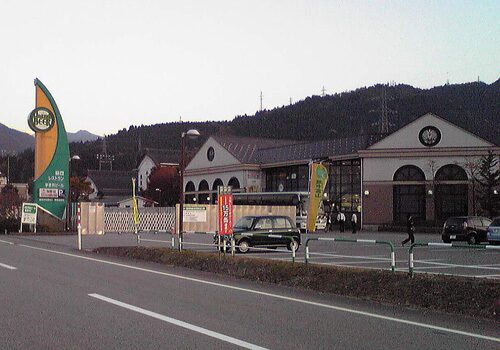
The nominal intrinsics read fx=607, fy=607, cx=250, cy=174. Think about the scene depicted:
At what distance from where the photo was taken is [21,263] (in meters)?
18.7

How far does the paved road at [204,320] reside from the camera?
745cm

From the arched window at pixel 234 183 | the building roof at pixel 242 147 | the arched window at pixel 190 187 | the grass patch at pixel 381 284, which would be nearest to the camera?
the grass patch at pixel 381 284

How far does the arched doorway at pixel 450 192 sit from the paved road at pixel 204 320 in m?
41.4

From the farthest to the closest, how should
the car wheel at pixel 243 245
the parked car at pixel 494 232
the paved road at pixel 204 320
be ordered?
the parked car at pixel 494 232 → the car wheel at pixel 243 245 → the paved road at pixel 204 320

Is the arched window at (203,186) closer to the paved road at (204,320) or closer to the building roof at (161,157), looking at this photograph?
the building roof at (161,157)

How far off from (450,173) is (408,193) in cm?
396

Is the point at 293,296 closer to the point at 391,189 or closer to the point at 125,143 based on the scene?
the point at 391,189

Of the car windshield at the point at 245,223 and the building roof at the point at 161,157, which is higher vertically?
the building roof at the point at 161,157

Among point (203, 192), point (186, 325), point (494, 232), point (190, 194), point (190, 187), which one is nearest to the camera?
point (186, 325)

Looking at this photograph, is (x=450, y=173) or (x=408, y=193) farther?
(x=408, y=193)

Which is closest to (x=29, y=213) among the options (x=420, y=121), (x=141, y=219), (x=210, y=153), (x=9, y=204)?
(x=141, y=219)

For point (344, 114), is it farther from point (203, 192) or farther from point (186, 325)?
point (186, 325)

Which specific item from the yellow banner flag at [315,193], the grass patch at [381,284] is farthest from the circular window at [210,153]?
the grass patch at [381,284]

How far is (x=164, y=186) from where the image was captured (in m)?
102
